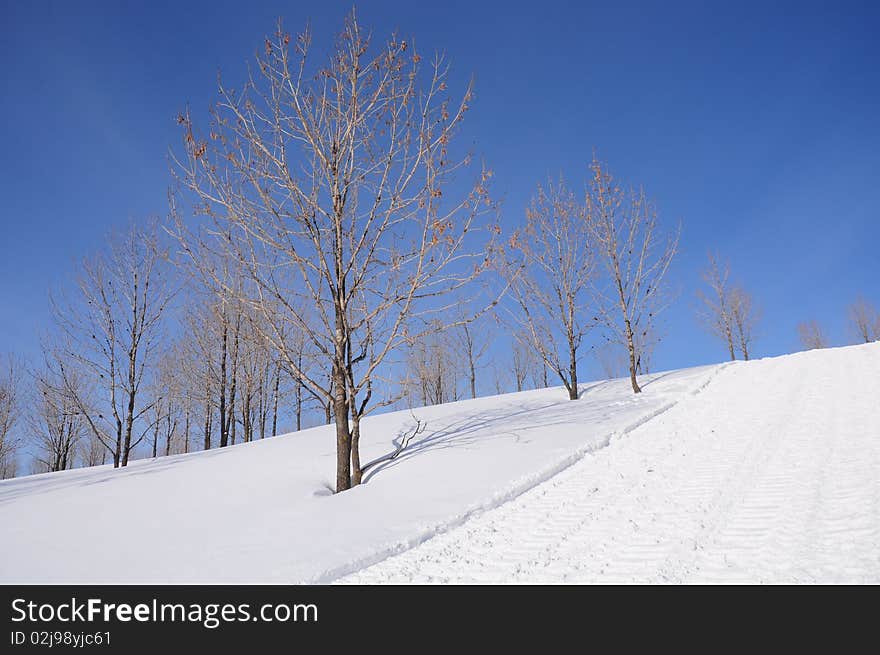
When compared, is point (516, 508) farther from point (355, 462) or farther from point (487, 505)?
point (355, 462)

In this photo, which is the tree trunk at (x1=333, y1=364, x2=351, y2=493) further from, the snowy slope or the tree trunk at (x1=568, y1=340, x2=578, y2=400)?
the tree trunk at (x1=568, y1=340, x2=578, y2=400)

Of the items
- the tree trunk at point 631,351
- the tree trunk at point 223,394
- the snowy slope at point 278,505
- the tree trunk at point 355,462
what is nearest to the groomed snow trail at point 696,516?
the snowy slope at point 278,505

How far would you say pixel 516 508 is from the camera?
5.39 metres

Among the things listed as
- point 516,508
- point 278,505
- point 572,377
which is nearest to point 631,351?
point 572,377

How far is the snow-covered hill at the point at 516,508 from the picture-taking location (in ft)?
12.3

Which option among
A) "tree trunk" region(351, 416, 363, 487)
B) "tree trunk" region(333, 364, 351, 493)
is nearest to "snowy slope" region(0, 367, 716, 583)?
"tree trunk" region(351, 416, 363, 487)

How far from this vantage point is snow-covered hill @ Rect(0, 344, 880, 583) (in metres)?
3.75

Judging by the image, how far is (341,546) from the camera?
177 inches

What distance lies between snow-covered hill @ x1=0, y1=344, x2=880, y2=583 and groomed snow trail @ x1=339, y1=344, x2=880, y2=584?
0.9 inches

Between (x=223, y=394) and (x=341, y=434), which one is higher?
(x=223, y=394)

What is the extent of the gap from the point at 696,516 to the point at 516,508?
73.8 inches
